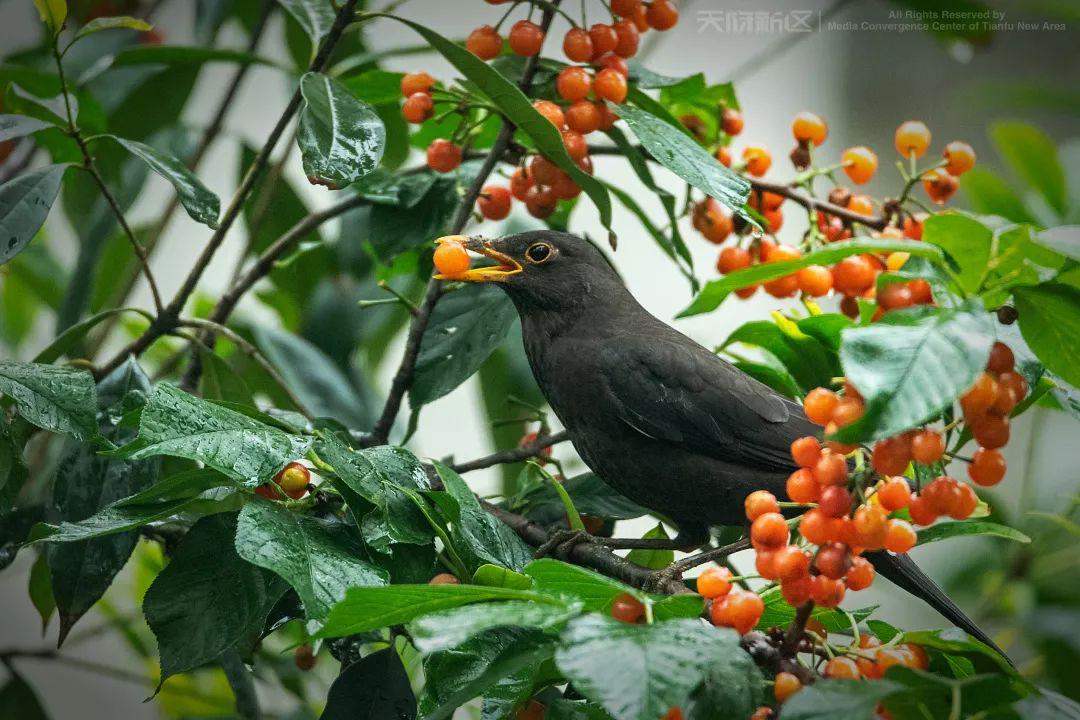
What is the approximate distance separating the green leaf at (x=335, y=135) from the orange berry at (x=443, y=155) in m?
0.25

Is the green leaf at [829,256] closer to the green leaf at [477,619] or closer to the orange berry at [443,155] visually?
the green leaf at [477,619]

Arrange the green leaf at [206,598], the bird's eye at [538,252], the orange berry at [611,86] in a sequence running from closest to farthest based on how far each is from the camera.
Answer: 1. the green leaf at [206,598]
2. the orange berry at [611,86]
3. the bird's eye at [538,252]

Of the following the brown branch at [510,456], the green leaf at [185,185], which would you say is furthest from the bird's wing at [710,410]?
the green leaf at [185,185]

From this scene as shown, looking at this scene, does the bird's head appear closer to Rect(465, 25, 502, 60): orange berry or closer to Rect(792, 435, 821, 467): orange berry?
Rect(465, 25, 502, 60): orange berry

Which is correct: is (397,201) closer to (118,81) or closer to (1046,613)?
(118,81)

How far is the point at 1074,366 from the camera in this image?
3.38 ft

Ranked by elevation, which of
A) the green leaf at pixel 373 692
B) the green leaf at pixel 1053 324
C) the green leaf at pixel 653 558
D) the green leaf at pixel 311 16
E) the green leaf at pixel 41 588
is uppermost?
the green leaf at pixel 311 16

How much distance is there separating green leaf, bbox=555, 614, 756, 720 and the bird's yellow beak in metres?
0.93

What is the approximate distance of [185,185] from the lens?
1569mm

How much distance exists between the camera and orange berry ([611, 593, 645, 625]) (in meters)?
1.04

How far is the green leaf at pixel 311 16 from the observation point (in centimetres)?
186

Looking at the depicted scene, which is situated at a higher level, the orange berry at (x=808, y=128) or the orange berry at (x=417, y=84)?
the orange berry at (x=808, y=128)

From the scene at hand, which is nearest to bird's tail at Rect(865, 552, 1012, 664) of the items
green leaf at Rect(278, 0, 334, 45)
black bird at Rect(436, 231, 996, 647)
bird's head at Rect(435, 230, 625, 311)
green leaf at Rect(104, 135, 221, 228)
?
black bird at Rect(436, 231, 996, 647)

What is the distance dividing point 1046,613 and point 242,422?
5.28ft
